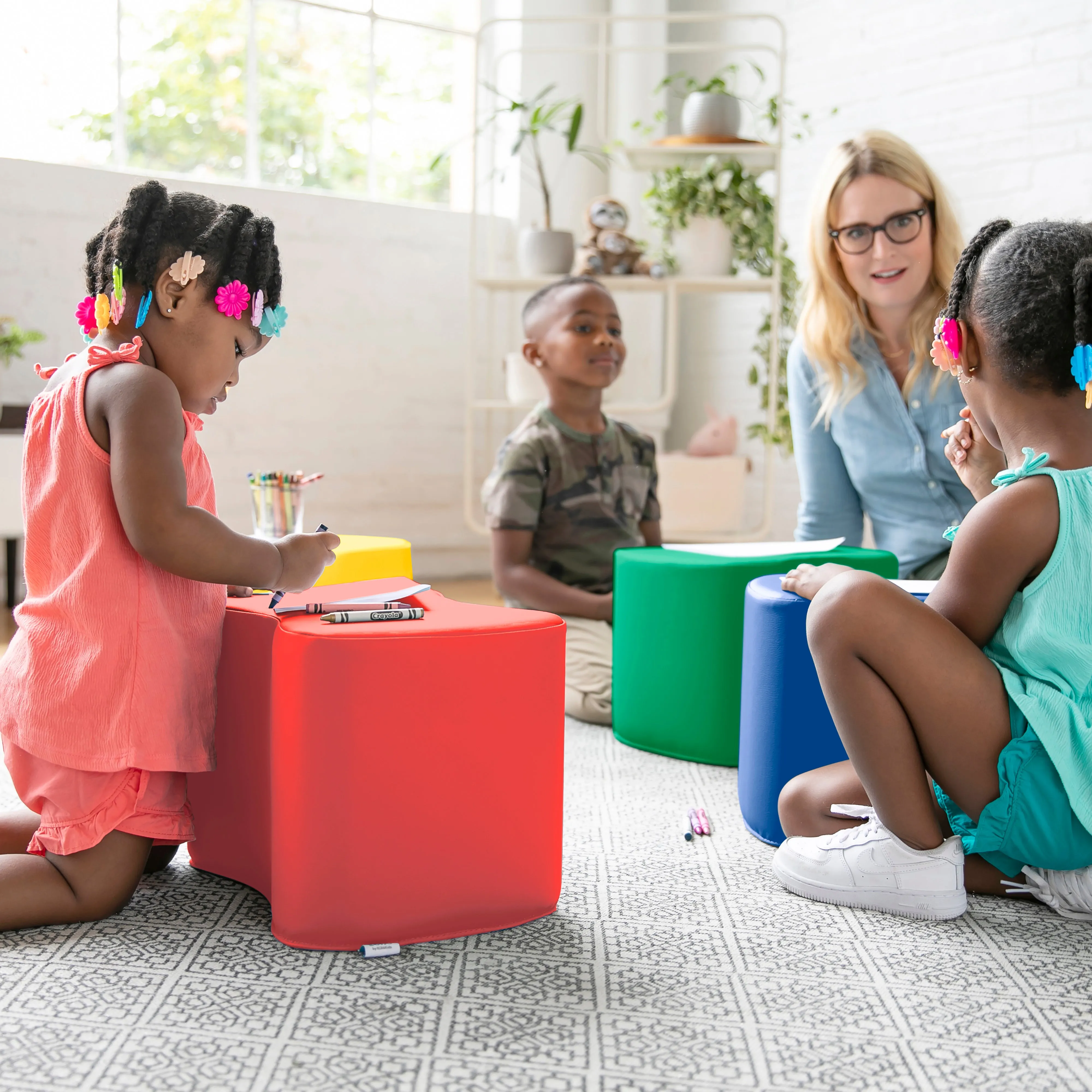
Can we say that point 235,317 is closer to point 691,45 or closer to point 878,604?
point 878,604

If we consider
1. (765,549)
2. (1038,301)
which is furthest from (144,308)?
(765,549)

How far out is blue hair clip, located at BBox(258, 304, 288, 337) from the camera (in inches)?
48.2

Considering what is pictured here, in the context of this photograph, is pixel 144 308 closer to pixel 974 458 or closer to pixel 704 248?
pixel 974 458

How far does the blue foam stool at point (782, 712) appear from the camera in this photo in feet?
4.52

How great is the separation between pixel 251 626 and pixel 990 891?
2.79 feet

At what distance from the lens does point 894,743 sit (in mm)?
1149

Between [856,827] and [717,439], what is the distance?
7.12ft

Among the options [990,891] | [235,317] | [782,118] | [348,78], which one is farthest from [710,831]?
[348,78]

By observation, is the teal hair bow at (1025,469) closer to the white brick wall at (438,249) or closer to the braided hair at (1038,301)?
the braided hair at (1038,301)

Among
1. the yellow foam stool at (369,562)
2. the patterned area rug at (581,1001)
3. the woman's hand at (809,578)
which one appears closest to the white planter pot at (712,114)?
the yellow foam stool at (369,562)

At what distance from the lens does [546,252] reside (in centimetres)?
322

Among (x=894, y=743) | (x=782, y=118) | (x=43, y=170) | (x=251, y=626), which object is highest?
(x=782, y=118)

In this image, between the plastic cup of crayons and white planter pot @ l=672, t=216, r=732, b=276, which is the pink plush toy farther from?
the plastic cup of crayons

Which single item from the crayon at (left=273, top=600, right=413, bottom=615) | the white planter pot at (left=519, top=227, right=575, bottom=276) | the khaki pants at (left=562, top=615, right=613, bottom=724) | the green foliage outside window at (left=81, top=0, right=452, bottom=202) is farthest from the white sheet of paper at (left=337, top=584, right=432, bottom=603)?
the green foliage outside window at (left=81, top=0, right=452, bottom=202)
